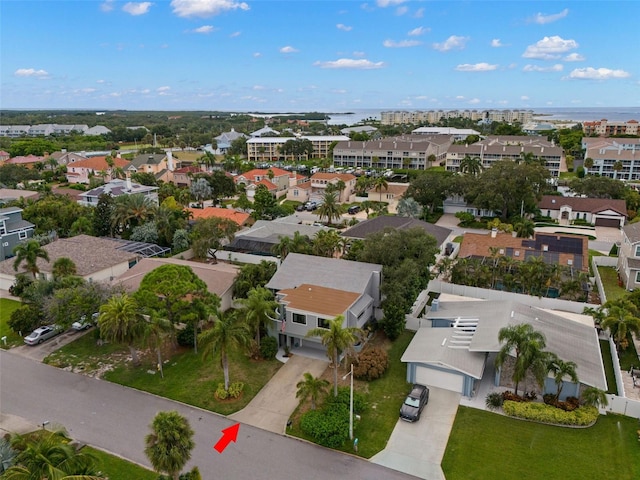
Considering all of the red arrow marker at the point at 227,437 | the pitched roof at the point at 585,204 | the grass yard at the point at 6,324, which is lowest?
the red arrow marker at the point at 227,437

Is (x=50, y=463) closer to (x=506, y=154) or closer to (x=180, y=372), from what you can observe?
(x=180, y=372)

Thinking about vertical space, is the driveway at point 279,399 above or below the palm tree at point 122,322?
below

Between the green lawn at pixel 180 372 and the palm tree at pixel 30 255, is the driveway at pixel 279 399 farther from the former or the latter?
the palm tree at pixel 30 255

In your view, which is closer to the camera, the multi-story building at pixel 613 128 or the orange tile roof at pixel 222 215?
the orange tile roof at pixel 222 215

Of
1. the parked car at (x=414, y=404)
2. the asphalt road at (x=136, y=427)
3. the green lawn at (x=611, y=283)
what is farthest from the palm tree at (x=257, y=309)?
the green lawn at (x=611, y=283)

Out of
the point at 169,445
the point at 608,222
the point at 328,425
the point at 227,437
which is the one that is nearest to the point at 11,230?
the point at 227,437

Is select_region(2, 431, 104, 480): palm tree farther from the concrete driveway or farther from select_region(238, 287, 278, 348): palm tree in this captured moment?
select_region(238, 287, 278, 348): palm tree

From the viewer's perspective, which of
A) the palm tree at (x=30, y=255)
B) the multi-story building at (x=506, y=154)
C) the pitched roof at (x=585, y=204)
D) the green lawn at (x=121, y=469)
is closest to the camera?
the green lawn at (x=121, y=469)

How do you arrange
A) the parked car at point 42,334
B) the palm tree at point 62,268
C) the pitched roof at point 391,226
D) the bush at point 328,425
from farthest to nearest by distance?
the pitched roof at point 391,226 < the palm tree at point 62,268 < the parked car at point 42,334 < the bush at point 328,425
